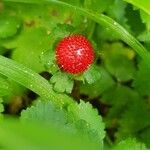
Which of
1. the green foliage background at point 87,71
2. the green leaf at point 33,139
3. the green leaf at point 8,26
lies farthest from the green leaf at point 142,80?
the green leaf at point 33,139

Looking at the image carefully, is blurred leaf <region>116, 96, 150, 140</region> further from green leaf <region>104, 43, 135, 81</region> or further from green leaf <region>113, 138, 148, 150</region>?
green leaf <region>113, 138, 148, 150</region>

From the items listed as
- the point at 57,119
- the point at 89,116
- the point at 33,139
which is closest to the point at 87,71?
the point at 89,116

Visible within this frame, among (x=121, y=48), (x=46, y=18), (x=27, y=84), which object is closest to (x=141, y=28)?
(x=121, y=48)

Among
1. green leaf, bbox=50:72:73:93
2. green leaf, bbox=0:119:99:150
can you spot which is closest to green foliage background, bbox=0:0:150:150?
green leaf, bbox=50:72:73:93

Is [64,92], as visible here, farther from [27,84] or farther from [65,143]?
[65,143]

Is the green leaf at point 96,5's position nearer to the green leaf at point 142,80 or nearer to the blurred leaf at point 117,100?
the green leaf at point 142,80

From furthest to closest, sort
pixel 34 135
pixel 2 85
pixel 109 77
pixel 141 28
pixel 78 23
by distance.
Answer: pixel 109 77 → pixel 141 28 → pixel 78 23 → pixel 2 85 → pixel 34 135

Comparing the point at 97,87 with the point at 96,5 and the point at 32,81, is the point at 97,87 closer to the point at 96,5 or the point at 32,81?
the point at 96,5
